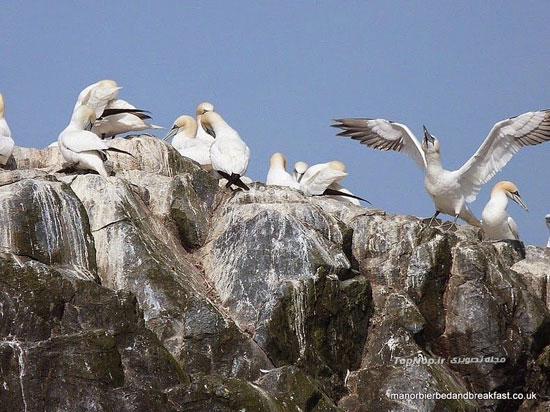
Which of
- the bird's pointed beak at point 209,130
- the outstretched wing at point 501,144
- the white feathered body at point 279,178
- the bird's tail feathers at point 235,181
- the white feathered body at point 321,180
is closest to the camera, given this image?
the bird's tail feathers at point 235,181

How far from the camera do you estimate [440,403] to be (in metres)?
13.8

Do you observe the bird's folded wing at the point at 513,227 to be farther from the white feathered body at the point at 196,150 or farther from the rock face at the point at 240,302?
the white feathered body at the point at 196,150

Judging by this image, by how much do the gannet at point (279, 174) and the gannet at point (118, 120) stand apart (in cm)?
189

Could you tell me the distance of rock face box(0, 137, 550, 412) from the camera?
38.9 ft

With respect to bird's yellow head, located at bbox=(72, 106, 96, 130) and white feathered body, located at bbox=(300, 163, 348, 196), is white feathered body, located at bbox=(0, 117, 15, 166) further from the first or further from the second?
white feathered body, located at bbox=(300, 163, 348, 196)

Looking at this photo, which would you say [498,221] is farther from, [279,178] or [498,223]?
[279,178]

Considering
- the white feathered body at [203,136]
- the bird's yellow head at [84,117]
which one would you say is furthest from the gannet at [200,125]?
the bird's yellow head at [84,117]

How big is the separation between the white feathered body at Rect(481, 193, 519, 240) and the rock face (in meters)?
0.91

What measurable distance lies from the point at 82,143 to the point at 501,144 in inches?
212

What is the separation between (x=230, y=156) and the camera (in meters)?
16.7

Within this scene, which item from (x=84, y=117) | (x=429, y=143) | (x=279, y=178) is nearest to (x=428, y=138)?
(x=429, y=143)

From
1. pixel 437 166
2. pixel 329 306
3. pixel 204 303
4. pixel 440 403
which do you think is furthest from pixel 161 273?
pixel 437 166

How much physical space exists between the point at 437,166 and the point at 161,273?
199 inches

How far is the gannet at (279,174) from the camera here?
62.6 ft
